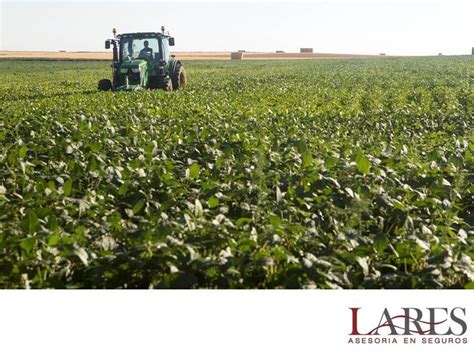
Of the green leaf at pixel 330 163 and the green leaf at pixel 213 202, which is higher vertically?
the green leaf at pixel 330 163

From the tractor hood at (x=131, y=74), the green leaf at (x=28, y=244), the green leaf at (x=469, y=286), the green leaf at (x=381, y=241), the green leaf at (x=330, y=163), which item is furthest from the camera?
the tractor hood at (x=131, y=74)

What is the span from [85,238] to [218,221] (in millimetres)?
871

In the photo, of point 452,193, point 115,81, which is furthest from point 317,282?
point 115,81

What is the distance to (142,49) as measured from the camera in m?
17.1

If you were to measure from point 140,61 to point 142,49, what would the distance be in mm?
793

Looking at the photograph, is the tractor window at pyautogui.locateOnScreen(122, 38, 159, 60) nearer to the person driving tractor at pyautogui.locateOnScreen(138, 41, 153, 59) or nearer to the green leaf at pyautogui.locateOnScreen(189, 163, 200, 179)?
the person driving tractor at pyautogui.locateOnScreen(138, 41, 153, 59)

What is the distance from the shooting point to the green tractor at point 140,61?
16.2 metres

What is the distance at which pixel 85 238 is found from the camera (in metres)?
3.84

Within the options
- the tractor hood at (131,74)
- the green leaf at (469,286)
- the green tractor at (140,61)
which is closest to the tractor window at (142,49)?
the green tractor at (140,61)

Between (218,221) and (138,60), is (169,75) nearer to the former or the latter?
(138,60)

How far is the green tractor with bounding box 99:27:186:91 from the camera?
1625cm

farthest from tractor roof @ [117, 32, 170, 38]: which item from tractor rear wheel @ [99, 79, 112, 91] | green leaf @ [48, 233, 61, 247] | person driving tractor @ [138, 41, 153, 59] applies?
green leaf @ [48, 233, 61, 247]

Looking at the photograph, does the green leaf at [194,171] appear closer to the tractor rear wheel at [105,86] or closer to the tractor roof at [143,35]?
the tractor roof at [143,35]

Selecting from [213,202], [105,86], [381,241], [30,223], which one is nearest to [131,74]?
[105,86]
